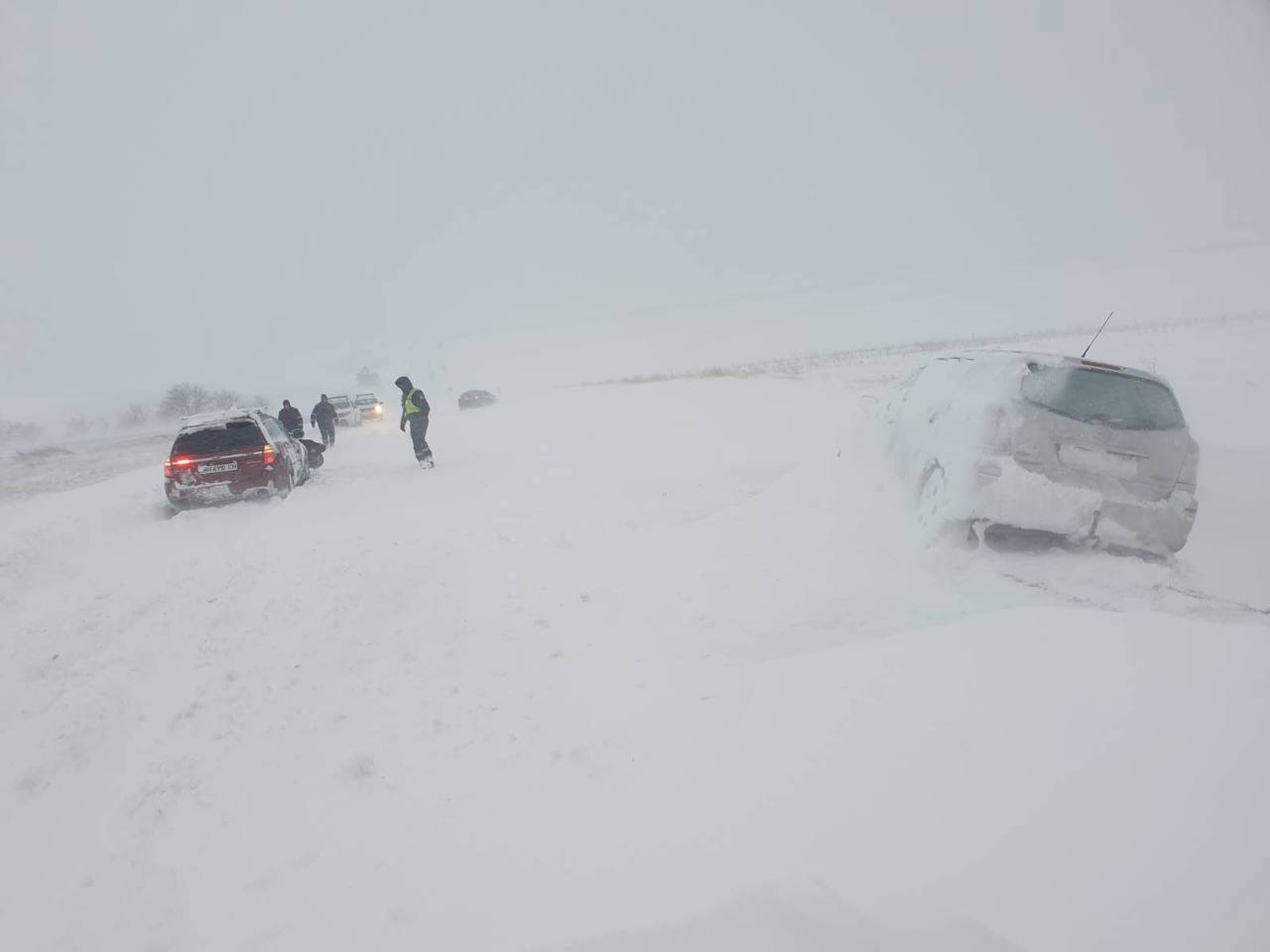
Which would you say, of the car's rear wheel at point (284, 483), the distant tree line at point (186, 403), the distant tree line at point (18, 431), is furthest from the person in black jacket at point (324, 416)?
the distant tree line at point (186, 403)

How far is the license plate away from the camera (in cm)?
488

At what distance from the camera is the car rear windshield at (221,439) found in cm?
928

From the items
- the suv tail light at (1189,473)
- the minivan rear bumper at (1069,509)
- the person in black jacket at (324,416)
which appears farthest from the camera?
the person in black jacket at (324,416)

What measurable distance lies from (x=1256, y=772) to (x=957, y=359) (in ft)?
15.9

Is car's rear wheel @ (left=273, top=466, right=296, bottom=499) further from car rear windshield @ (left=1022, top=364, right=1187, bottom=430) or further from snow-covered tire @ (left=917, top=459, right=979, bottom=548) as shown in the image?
car rear windshield @ (left=1022, top=364, right=1187, bottom=430)

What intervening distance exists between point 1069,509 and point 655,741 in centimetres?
402

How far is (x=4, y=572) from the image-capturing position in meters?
7.10

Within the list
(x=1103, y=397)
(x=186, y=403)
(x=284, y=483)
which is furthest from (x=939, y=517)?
(x=186, y=403)

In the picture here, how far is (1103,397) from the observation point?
4988mm

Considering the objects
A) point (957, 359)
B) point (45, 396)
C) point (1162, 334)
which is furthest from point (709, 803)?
point (45, 396)

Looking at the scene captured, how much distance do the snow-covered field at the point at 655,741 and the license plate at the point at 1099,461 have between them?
0.78m

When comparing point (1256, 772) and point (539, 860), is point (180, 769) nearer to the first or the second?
point (539, 860)

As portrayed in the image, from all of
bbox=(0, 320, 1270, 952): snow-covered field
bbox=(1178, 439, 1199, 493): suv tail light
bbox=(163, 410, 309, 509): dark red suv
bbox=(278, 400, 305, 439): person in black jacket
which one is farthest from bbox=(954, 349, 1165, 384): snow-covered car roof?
bbox=(278, 400, 305, 439): person in black jacket

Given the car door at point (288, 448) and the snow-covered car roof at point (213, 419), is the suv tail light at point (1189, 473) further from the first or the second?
the snow-covered car roof at point (213, 419)
